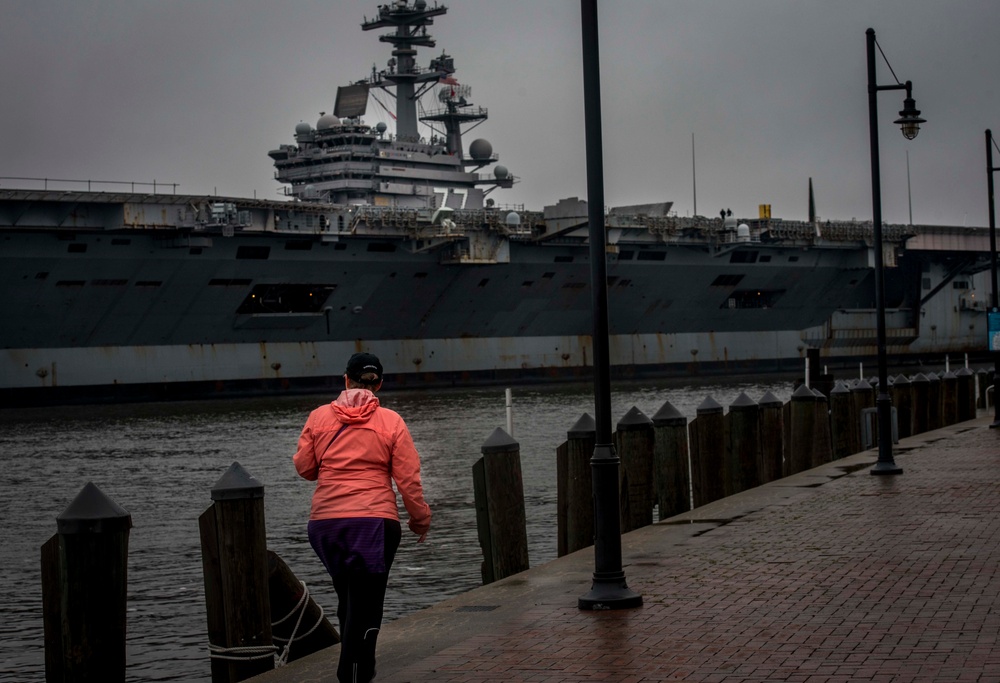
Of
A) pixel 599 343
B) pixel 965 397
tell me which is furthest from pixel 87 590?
pixel 965 397

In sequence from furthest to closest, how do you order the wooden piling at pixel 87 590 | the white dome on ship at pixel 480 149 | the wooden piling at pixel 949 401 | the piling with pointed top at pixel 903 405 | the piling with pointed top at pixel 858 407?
the white dome on ship at pixel 480 149 < the wooden piling at pixel 949 401 < the piling with pointed top at pixel 903 405 < the piling with pointed top at pixel 858 407 < the wooden piling at pixel 87 590

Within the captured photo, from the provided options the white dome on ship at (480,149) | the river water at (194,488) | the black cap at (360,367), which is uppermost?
the white dome on ship at (480,149)

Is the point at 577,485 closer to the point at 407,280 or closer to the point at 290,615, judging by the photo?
the point at 290,615

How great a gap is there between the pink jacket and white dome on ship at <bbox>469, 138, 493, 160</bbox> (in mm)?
50761

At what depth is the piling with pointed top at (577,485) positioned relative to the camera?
9.03m

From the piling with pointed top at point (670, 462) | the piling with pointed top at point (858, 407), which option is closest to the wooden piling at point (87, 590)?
the piling with pointed top at point (670, 462)

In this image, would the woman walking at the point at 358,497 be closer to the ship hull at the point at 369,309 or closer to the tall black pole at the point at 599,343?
the tall black pole at the point at 599,343

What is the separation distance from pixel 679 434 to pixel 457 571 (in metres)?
2.40

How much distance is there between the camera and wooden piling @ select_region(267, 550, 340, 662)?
6.33 metres

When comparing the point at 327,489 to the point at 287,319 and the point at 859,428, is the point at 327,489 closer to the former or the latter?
the point at 859,428

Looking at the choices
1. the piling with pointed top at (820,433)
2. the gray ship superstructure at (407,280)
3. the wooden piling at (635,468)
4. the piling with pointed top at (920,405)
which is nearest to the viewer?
the wooden piling at (635,468)

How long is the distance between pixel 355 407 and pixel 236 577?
1265 mm

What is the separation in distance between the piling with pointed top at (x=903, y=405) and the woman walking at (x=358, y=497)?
13.8 meters

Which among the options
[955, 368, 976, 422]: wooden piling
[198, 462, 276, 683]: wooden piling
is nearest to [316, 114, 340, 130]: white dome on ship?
[955, 368, 976, 422]: wooden piling
